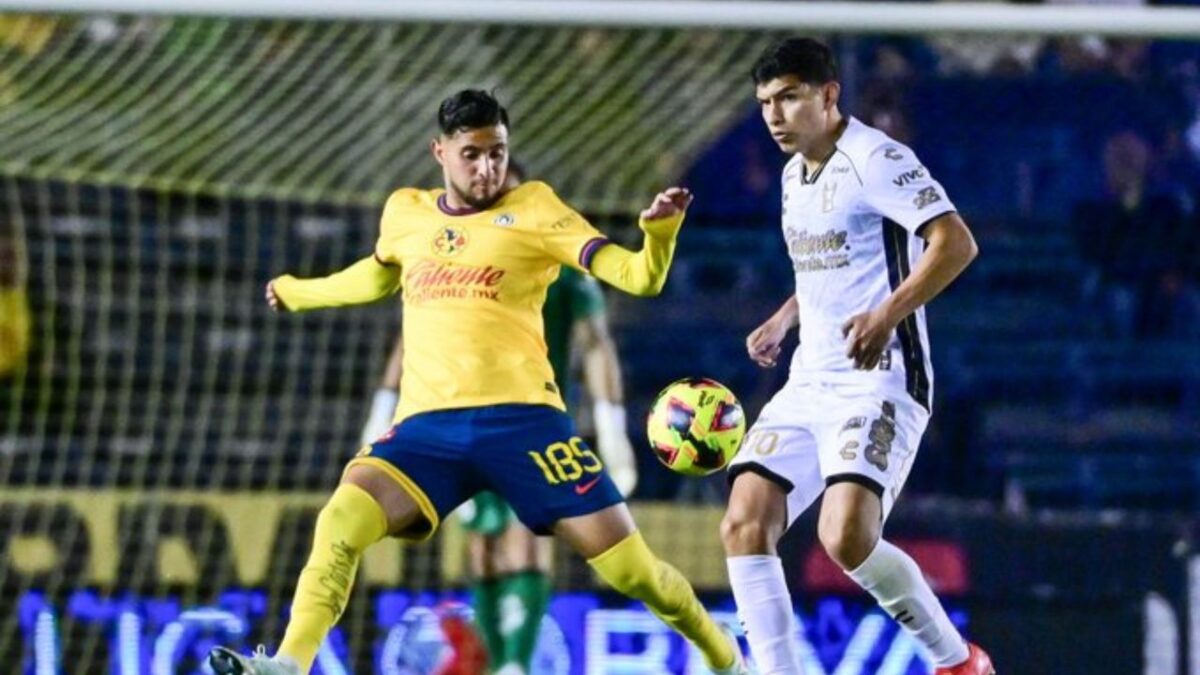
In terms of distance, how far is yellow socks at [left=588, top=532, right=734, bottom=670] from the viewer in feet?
21.0

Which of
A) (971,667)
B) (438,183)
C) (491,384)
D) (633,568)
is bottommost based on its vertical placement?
(971,667)

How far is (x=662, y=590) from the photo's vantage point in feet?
21.1

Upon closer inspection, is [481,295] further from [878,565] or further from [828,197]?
[878,565]

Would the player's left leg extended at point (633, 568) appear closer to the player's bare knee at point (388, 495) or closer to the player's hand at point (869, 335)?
the player's bare knee at point (388, 495)

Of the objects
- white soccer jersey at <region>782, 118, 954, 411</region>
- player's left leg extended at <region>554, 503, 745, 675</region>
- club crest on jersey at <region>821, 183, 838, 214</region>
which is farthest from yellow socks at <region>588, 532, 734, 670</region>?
club crest on jersey at <region>821, 183, 838, 214</region>

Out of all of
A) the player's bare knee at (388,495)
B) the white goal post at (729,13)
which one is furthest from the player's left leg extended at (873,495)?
the white goal post at (729,13)

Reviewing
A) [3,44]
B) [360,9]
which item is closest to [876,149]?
[360,9]

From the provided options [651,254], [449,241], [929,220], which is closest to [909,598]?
[929,220]

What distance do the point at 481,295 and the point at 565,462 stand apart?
1.59 feet

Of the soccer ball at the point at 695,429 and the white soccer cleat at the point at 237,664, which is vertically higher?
the soccer ball at the point at 695,429

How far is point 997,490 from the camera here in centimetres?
1023

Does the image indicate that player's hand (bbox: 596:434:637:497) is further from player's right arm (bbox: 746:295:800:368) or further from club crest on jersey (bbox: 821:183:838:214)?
club crest on jersey (bbox: 821:183:838:214)

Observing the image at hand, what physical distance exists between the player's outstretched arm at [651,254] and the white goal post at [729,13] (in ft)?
5.79

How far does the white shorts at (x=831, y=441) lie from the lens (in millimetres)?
5969
